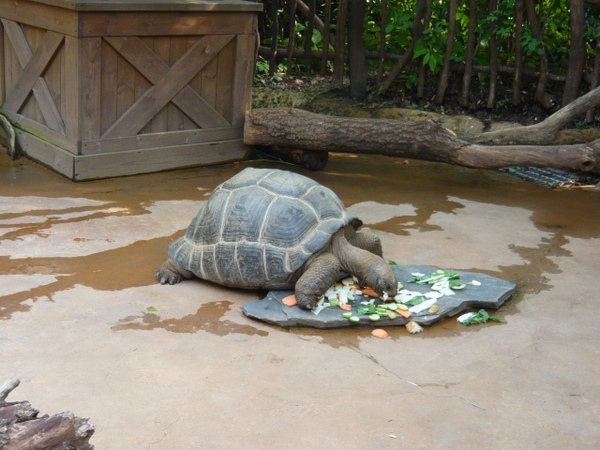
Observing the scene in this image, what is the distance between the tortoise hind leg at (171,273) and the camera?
5.19 meters

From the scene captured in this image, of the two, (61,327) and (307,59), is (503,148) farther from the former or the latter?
(61,327)

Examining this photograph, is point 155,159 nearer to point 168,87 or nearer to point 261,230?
point 168,87

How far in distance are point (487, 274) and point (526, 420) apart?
1.97 m

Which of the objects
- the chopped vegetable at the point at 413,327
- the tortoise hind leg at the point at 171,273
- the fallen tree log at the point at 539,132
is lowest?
the tortoise hind leg at the point at 171,273

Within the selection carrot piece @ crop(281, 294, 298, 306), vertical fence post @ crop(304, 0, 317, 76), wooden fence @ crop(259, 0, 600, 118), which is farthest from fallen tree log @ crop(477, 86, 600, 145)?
carrot piece @ crop(281, 294, 298, 306)

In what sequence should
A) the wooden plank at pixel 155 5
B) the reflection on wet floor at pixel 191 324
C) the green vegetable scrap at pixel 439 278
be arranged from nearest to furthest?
the reflection on wet floor at pixel 191 324 < the green vegetable scrap at pixel 439 278 < the wooden plank at pixel 155 5

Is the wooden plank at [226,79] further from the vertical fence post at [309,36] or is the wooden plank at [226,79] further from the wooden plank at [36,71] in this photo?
the vertical fence post at [309,36]

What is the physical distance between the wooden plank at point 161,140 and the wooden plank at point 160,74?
103 millimetres

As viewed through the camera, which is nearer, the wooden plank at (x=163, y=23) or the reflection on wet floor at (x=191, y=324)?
the reflection on wet floor at (x=191, y=324)

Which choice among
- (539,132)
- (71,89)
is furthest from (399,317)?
(71,89)

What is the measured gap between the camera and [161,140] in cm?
813

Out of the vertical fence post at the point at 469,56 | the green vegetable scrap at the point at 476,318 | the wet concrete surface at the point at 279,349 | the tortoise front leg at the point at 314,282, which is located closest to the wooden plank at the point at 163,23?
the wet concrete surface at the point at 279,349

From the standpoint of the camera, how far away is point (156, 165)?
8.11 metres

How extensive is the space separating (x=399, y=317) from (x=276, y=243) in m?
0.92
